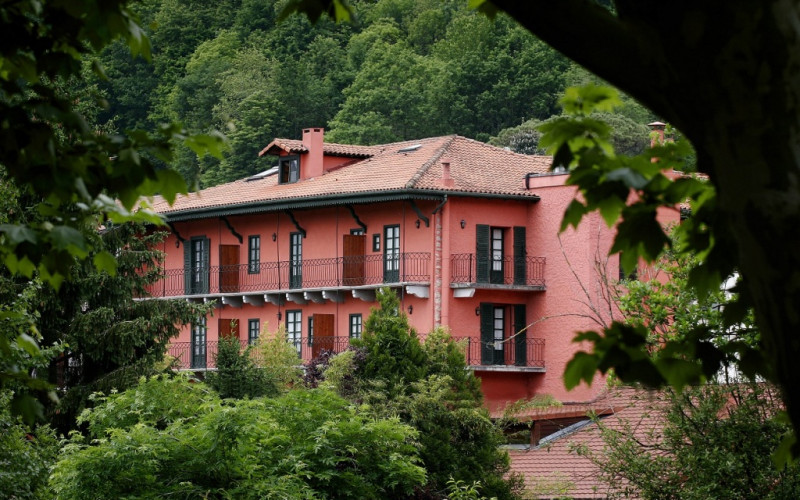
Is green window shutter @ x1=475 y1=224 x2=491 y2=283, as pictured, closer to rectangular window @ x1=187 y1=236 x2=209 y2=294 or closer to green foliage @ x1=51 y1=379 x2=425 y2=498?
rectangular window @ x1=187 y1=236 x2=209 y2=294

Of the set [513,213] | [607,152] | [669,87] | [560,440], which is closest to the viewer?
[669,87]

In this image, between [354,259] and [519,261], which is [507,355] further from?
[354,259]

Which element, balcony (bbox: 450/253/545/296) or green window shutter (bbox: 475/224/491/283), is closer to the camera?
balcony (bbox: 450/253/545/296)

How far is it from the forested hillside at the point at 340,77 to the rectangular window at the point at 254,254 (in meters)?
18.7

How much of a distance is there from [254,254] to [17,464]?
31642mm

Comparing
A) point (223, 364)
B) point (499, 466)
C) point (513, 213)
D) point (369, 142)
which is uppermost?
point (369, 142)

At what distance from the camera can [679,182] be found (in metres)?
4.67

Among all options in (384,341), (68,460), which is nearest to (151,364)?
(384,341)

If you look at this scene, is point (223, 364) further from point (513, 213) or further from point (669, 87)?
point (669, 87)

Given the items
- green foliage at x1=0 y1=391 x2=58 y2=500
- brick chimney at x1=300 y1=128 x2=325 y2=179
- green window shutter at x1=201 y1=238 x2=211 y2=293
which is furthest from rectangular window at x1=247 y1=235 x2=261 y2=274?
green foliage at x1=0 y1=391 x2=58 y2=500

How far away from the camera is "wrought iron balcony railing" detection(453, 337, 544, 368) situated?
149 feet

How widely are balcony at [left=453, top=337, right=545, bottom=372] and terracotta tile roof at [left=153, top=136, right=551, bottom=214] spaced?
14.5ft

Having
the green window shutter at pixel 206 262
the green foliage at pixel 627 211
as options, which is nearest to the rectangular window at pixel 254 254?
the green window shutter at pixel 206 262

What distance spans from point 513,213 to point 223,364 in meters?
15.4
